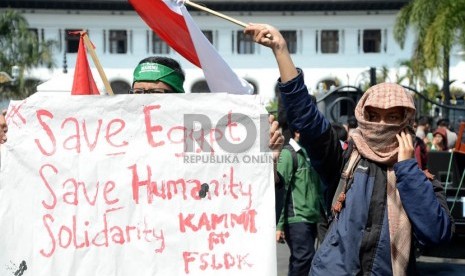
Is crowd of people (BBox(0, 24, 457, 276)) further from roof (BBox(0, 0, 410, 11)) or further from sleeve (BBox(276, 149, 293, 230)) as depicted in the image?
roof (BBox(0, 0, 410, 11))

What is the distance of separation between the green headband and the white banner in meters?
0.32

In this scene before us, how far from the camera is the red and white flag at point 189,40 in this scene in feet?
11.2

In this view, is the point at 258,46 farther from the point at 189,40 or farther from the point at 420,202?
the point at 420,202

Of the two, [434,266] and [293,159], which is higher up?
[293,159]

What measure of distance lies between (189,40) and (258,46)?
141ft

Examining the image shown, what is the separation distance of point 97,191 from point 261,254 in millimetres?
598

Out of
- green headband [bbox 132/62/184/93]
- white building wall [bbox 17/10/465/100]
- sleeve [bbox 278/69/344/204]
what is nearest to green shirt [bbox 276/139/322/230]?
→ green headband [bbox 132/62/184/93]

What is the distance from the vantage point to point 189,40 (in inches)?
141

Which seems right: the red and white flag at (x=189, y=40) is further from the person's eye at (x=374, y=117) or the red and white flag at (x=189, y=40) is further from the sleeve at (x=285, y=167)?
the sleeve at (x=285, y=167)

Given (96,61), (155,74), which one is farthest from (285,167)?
(96,61)

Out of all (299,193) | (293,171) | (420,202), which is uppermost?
(420,202)

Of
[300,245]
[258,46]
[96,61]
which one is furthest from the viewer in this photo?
[258,46]

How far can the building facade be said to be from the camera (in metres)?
46.2

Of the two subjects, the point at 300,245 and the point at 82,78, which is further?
the point at 300,245
